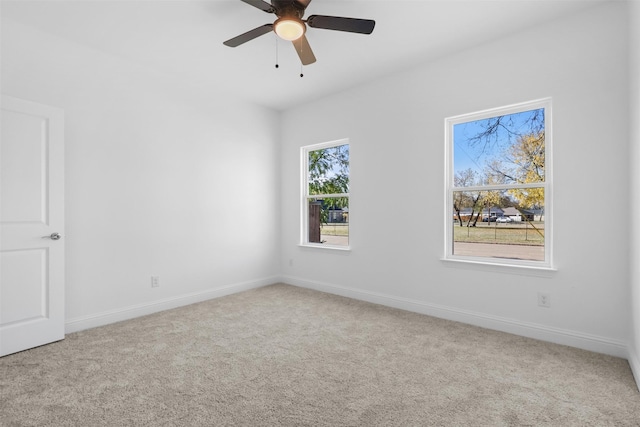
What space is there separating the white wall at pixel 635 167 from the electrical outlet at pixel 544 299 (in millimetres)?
535

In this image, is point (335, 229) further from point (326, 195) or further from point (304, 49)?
point (304, 49)

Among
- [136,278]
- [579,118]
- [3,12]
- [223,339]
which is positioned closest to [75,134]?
[3,12]

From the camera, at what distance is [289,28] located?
2.33 metres

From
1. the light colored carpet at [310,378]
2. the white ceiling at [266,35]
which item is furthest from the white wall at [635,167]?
the white ceiling at [266,35]

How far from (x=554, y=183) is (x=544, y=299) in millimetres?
1017

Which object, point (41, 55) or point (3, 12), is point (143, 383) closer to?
point (41, 55)

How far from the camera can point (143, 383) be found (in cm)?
213

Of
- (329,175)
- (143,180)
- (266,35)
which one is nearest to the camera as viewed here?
(266,35)

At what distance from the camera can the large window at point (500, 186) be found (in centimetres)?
294

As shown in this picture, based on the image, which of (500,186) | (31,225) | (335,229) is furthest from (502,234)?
(31,225)

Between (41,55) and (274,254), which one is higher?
(41,55)

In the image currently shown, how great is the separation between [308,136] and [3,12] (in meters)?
3.27

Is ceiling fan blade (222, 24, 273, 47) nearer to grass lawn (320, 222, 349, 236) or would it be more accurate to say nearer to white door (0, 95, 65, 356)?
white door (0, 95, 65, 356)

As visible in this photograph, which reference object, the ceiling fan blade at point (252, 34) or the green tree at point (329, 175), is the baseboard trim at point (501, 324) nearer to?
the green tree at point (329, 175)
